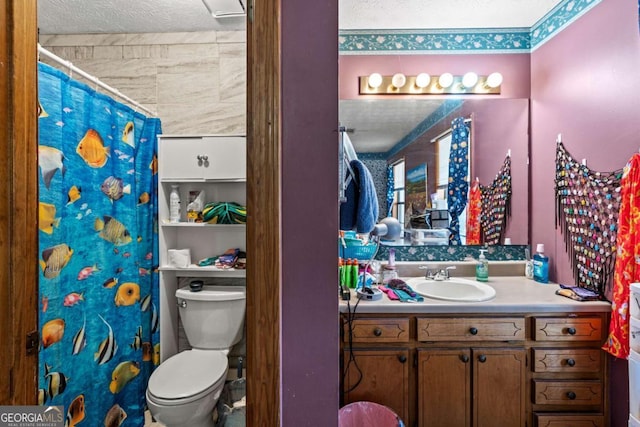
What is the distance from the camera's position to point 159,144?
1820 mm

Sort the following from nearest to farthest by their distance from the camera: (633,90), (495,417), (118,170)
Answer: (633,90)
(495,417)
(118,170)

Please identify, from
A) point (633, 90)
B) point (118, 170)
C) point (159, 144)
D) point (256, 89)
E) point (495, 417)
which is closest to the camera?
point (256, 89)

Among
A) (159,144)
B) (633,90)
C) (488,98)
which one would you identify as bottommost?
(159,144)

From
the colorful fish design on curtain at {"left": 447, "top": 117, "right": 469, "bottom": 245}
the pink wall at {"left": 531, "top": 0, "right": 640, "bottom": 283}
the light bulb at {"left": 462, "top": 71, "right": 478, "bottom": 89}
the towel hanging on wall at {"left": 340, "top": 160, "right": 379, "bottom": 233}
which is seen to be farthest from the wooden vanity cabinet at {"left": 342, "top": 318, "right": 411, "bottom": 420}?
the light bulb at {"left": 462, "top": 71, "right": 478, "bottom": 89}

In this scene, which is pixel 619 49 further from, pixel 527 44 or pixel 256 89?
pixel 256 89

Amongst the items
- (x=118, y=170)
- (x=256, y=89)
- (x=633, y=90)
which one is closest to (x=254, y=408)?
(x=256, y=89)

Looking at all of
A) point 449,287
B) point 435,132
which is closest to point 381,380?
point 449,287

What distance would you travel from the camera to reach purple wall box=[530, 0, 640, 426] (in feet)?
4.40

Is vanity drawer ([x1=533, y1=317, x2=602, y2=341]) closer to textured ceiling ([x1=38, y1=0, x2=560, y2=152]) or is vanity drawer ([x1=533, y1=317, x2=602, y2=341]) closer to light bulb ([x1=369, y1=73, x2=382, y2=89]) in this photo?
textured ceiling ([x1=38, y1=0, x2=560, y2=152])

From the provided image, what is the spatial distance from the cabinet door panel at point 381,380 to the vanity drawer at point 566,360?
66 cm

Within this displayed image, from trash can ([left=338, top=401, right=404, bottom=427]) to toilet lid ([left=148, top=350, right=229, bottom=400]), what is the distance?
0.67 m

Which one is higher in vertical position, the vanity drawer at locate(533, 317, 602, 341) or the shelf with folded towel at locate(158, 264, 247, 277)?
the shelf with folded towel at locate(158, 264, 247, 277)

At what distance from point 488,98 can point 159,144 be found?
7.14 feet

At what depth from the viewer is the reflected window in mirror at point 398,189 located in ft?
6.20
